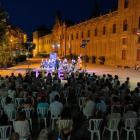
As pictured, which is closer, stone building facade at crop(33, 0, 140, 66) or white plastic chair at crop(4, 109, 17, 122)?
white plastic chair at crop(4, 109, 17, 122)

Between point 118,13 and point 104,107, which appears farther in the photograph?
point 118,13

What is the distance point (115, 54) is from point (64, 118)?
29.5 meters

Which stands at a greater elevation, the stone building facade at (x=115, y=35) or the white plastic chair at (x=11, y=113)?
the stone building facade at (x=115, y=35)

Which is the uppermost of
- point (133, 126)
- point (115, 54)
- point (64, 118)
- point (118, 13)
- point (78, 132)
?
point (118, 13)

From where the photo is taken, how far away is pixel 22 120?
4.45 meters

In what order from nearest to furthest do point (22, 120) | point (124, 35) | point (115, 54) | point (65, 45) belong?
point (22, 120) < point (124, 35) < point (115, 54) < point (65, 45)

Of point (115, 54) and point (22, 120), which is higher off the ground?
point (115, 54)

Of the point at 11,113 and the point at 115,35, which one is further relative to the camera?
the point at 115,35

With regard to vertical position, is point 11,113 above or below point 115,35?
below

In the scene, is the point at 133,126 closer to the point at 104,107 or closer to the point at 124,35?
the point at 104,107

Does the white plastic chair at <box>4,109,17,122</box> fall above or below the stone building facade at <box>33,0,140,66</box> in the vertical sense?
below

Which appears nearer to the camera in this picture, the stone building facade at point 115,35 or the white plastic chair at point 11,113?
the white plastic chair at point 11,113

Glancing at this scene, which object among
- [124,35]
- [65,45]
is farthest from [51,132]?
[65,45]

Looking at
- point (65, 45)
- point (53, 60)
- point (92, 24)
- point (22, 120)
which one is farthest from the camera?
point (65, 45)
